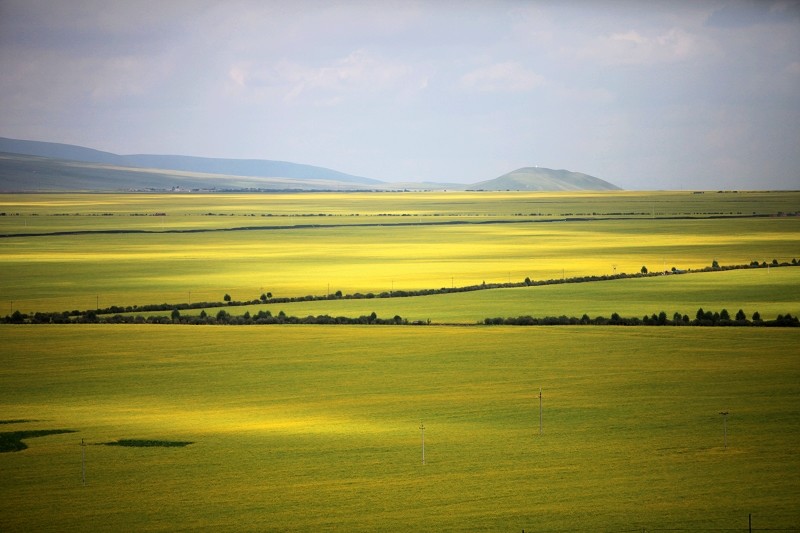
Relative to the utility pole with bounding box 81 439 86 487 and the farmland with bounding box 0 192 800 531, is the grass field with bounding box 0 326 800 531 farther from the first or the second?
the utility pole with bounding box 81 439 86 487

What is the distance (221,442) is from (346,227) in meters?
112

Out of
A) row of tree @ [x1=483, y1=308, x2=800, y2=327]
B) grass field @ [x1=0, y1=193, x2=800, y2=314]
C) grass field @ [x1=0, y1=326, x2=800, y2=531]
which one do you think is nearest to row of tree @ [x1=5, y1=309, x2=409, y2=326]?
grass field @ [x1=0, y1=193, x2=800, y2=314]

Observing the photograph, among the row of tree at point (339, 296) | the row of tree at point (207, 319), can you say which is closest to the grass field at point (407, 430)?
the row of tree at point (207, 319)

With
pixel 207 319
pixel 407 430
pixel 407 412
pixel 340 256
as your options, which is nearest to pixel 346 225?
pixel 340 256

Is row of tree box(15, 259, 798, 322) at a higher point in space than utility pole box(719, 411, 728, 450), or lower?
higher

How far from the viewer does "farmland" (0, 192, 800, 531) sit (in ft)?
77.0

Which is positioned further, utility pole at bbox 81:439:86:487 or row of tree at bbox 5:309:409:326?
row of tree at bbox 5:309:409:326

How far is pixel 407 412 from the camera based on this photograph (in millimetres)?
32594

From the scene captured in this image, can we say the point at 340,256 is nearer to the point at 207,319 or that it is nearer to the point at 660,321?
the point at 207,319

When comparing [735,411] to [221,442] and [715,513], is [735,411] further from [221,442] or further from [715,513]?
[221,442]

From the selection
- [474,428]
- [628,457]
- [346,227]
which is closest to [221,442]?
[474,428]

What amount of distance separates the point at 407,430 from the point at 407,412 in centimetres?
241

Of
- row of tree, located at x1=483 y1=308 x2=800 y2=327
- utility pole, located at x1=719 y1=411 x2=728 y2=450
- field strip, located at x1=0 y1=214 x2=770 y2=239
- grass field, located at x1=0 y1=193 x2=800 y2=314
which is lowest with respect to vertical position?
utility pole, located at x1=719 y1=411 x2=728 y2=450

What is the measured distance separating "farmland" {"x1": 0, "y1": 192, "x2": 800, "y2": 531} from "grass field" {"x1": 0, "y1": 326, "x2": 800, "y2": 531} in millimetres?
86
